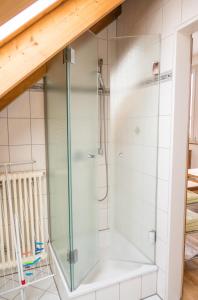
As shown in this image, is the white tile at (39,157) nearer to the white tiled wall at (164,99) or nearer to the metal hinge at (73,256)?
the metal hinge at (73,256)

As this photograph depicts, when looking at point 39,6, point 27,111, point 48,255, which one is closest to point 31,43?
point 39,6

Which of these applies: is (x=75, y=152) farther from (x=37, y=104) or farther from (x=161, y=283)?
(x=161, y=283)

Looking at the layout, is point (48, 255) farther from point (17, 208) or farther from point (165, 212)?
point (165, 212)

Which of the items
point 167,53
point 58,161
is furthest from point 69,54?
point 58,161

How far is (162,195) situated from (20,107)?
1.49 meters

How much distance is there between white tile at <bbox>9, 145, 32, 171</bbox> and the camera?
204 centimetres

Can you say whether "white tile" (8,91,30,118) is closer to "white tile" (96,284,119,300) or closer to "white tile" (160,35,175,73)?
"white tile" (160,35,175,73)

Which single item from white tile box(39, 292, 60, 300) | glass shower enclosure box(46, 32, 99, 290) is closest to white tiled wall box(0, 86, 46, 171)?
glass shower enclosure box(46, 32, 99, 290)

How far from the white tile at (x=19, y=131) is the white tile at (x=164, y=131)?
4.04 feet

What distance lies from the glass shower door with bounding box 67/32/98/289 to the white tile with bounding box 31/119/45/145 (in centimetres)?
63

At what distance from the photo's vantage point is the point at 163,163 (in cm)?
166

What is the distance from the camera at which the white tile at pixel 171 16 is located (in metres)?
1.45

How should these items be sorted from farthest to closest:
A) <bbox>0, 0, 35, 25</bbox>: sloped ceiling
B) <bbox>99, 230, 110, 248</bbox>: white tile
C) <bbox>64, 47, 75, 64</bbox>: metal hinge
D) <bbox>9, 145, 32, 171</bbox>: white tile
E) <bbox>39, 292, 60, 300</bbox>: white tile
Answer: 1. <bbox>99, 230, 110, 248</bbox>: white tile
2. <bbox>9, 145, 32, 171</bbox>: white tile
3. <bbox>39, 292, 60, 300</bbox>: white tile
4. <bbox>64, 47, 75, 64</bbox>: metal hinge
5. <bbox>0, 0, 35, 25</bbox>: sloped ceiling

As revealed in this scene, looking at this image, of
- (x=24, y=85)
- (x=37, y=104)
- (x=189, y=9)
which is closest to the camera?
(x=189, y=9)
